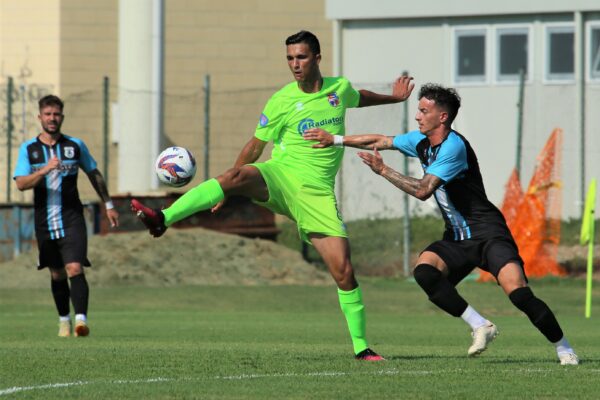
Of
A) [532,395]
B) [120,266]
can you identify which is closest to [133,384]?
[532,395]

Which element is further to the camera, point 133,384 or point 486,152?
point 486,152

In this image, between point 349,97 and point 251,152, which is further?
point 349,97

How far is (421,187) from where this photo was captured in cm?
1038

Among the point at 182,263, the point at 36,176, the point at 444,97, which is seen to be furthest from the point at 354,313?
the point at 182,263

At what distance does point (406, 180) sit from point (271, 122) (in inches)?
48.2

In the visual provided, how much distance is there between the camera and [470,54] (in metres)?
31.7

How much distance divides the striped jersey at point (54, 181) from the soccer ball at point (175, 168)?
10.2 feet

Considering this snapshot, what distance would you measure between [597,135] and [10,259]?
10.6 meters

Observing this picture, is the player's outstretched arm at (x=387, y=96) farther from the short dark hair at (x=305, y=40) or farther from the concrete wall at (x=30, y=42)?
the concrete wall at (x=30, y=42)

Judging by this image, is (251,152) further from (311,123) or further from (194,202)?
(194,202)

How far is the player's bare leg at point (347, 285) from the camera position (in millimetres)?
10844

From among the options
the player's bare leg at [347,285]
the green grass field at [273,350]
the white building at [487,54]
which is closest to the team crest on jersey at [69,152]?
the green grass field at [273,350]

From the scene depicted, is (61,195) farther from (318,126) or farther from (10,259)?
(10,259)

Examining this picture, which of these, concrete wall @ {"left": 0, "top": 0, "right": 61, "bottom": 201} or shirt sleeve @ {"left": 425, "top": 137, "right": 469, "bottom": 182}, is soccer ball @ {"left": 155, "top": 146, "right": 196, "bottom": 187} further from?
concrete wall @ {"left": 0, "top": 0, "right": 61, "bottom": 201}
